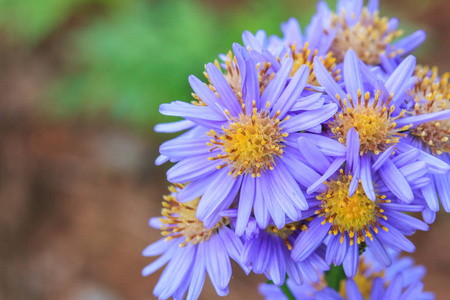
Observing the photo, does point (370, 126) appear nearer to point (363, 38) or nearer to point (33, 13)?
point (363, 38)

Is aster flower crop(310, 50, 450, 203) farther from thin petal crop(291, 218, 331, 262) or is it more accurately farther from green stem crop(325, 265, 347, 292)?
green stem crop(325, 265, 347, 292)

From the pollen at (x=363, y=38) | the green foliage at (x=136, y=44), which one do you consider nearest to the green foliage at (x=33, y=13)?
the green foliage at (x=136, y=44)

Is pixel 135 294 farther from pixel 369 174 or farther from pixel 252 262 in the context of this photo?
pixel 369 174

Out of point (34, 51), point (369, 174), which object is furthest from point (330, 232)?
point (34, 51)

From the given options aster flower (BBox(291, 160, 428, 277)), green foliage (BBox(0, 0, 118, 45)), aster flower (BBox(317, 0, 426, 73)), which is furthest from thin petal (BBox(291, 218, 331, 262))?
green foliage (BBox(0, 0, 118, 45))

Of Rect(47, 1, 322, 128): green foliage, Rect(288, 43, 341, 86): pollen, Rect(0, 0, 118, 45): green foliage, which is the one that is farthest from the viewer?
Rect(0, 0, 118, 45): green foliage

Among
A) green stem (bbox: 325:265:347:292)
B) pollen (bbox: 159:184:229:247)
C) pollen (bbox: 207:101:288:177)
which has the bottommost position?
green stem (bbox: 325:265:347:292)

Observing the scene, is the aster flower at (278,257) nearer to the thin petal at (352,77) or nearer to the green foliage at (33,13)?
the thin petal at (352,77)
